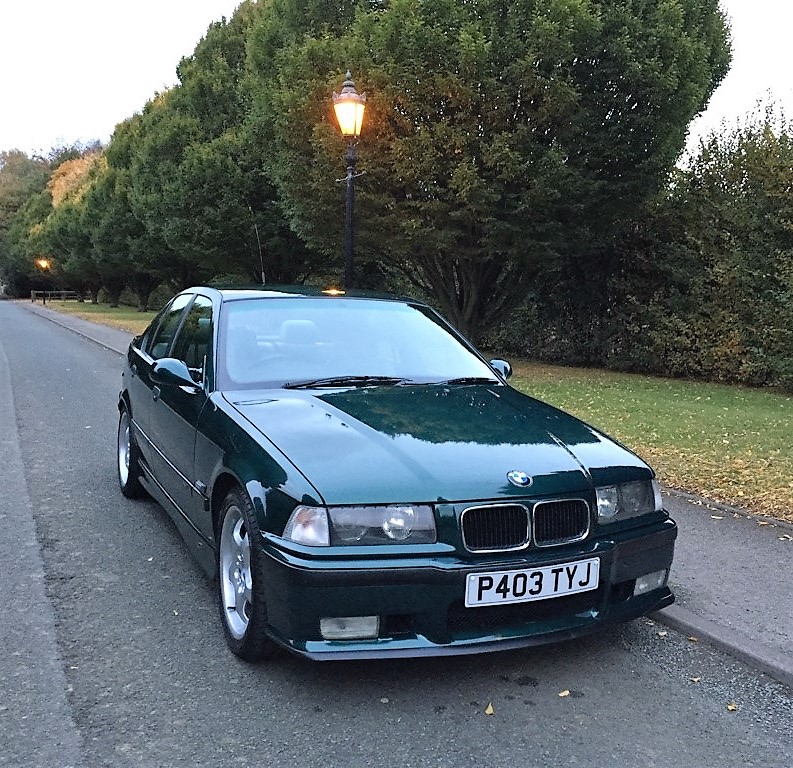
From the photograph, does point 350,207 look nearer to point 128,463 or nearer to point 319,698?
point 128,463

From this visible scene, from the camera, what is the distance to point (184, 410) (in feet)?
14.5

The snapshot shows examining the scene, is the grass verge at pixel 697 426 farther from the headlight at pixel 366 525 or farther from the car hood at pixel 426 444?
the headlight at pixel 366 525

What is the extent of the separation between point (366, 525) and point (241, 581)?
2.70 ft

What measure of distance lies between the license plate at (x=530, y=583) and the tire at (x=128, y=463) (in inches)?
140

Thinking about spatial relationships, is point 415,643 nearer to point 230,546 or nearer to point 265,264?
point 230,546

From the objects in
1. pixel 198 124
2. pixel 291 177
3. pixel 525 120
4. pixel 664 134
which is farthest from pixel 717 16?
pixel 198 124

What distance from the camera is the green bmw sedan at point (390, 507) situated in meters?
3.01

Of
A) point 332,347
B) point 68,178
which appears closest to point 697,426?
point 332,347

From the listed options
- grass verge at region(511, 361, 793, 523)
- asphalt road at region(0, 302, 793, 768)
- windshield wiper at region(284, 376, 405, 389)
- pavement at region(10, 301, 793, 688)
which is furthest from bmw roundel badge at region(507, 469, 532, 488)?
grass verge at region(511, 361, 793, 523)

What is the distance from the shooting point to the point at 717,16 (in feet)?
52.3

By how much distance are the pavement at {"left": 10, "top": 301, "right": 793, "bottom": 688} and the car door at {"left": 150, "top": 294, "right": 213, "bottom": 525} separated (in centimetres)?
251

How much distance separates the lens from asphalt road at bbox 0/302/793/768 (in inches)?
111

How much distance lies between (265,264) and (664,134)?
653 inches

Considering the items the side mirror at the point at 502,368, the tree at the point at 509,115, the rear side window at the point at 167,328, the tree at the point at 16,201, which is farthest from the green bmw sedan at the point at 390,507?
the tree at the point at 16,201
